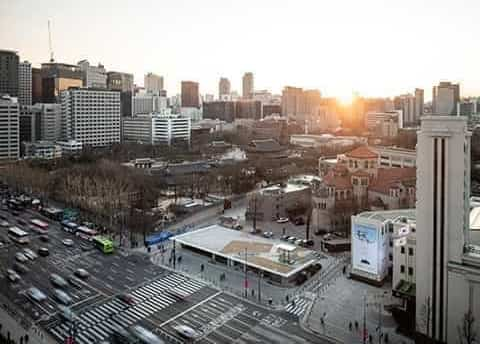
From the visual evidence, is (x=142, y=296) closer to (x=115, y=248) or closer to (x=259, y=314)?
(x=259, y=314)

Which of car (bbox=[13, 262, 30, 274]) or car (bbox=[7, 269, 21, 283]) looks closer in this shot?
car (bbox=[7, 269, 21, 283])

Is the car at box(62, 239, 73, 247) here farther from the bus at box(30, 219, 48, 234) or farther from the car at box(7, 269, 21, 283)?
the car at box(7, 269, 21, 283)

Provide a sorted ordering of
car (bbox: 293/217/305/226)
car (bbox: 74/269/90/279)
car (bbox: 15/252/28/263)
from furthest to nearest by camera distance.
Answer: car (bbox: 293/217/305/226) → car (bbox: 15/252/28/263) → car (bbox: 74/269/90/279)

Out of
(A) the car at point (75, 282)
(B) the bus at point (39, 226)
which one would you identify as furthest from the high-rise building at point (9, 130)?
(A) the car at point (75, 282)

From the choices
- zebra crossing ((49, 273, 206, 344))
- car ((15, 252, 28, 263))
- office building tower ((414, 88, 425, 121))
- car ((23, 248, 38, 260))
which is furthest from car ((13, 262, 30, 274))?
office building tower ((414, 88, 425, 121))

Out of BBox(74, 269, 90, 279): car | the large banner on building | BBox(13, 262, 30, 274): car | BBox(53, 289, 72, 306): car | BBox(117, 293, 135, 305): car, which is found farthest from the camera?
BBox(13, 262, 30, 274): car

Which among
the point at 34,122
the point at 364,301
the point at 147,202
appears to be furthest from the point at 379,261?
the point at 34,122

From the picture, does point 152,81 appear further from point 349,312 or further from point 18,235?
point 349,312
